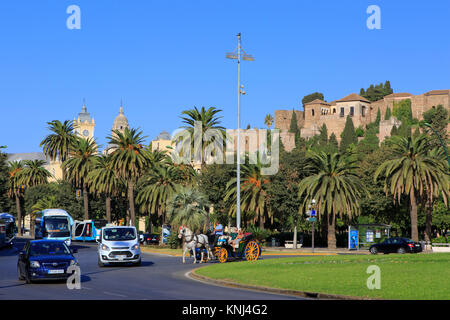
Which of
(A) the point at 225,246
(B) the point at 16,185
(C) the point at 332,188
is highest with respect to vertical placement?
(B) the point at 16,185

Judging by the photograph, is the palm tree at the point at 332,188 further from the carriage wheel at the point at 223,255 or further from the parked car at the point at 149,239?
the carriage wheel at the point at 223,255

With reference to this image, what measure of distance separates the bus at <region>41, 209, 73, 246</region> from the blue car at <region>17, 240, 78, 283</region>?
3083 centimetres

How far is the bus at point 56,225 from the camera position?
5319 centimetres

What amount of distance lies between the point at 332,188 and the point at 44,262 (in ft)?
128

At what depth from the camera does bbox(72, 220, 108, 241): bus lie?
73438 mm

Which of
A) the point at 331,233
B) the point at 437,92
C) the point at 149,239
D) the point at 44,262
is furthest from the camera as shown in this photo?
the point at 437,92

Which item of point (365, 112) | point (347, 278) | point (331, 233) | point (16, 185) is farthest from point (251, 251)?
point (365, 112)

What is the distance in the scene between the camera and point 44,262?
21.6 meters

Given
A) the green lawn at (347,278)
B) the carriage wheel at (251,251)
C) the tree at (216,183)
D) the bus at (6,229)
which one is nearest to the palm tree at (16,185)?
the tree at (216,183)

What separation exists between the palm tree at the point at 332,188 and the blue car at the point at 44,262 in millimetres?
37864

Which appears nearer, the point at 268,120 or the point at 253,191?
the point at 253,191

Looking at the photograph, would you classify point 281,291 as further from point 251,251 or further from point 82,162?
point 82,162

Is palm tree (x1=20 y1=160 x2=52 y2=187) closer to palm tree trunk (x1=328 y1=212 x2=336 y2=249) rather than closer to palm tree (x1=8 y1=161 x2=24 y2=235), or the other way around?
palm tree (x1=8 y1=161 x2=24 y2=235)
